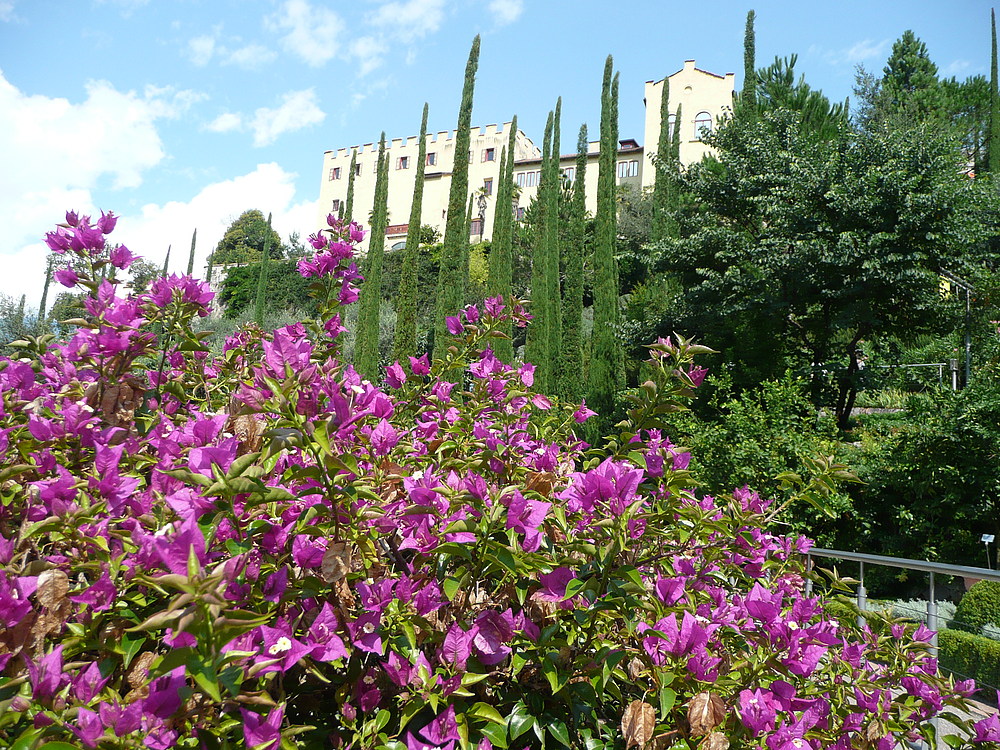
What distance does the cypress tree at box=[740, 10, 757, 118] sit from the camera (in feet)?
48.3

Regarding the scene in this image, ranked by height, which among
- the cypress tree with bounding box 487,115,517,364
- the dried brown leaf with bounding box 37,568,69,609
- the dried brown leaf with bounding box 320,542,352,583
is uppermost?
the cypress tree with bounding box 487,115,517,364

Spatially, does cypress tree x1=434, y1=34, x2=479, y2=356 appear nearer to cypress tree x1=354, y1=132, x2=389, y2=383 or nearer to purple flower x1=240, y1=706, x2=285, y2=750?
cypress tree x1=354, y1=132, x2=389, y2=383

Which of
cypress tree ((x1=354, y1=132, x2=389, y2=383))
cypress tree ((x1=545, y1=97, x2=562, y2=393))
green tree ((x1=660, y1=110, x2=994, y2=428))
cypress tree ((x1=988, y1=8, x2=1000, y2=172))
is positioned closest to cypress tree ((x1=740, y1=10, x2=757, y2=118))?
green tree ((x1=660, y1=110, x2=994, y2=428))

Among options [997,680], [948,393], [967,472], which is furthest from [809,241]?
[997,680]

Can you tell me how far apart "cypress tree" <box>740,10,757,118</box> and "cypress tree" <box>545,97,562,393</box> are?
5.99 metres

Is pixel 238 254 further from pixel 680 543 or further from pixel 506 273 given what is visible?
pixel 680 543

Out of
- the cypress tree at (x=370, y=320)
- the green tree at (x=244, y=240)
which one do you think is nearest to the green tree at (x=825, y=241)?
the cypress tree at (x=370, y=320)

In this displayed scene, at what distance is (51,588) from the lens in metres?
0.82

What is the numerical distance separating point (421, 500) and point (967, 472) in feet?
27.1

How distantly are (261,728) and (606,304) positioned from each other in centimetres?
1549

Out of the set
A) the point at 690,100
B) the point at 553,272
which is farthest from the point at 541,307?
the point at 690,100

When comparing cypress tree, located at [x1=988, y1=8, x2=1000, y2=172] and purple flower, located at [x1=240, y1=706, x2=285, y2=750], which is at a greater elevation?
cypress tree, located at [x1=988, y1=8, x2=1000, y2=172]

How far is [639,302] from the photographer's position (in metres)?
15.5

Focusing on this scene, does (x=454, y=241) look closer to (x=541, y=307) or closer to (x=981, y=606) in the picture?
(x=541, y=307)
